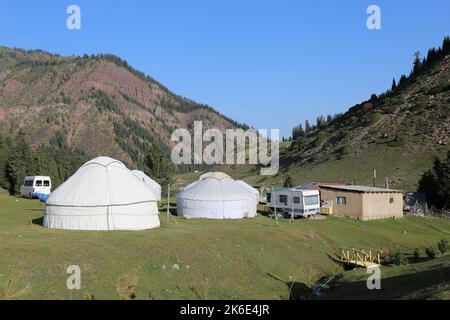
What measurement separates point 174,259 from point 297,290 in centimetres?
587

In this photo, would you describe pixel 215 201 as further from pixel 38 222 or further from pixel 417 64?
pixel 417 64

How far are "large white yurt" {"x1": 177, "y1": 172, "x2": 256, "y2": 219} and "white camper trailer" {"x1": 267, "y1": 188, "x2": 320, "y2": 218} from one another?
3.37 m

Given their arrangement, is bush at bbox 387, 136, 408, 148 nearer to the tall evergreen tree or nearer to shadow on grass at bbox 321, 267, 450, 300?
the tall evergreen tree

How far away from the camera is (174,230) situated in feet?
96.7

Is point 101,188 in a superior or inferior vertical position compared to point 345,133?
inferior

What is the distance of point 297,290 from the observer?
894 inches

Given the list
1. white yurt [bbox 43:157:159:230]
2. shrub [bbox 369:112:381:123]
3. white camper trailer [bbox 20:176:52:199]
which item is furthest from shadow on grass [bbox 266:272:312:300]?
shrub [bbox 369:112:381:123]

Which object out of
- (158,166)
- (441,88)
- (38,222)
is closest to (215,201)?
(38,222)

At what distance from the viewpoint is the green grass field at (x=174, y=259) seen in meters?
18.6

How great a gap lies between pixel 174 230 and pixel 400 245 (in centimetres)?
1690

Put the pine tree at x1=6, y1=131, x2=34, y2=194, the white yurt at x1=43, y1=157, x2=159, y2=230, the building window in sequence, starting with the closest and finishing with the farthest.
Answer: the white yurt at x1=43, y1=157, x2=159, y2=230 < the building window < the pine tree at x1=6, y1=131, x2=34, y2=194

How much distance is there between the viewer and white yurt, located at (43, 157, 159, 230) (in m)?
28.4

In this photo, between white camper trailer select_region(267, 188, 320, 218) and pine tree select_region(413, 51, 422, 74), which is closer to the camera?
white camper trailer select_region(267, 188, 320, 218)

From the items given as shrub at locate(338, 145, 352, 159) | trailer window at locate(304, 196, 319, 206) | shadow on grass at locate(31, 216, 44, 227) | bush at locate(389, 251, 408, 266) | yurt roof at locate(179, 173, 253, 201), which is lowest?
bush at locate(389, 251, 408, 266)
